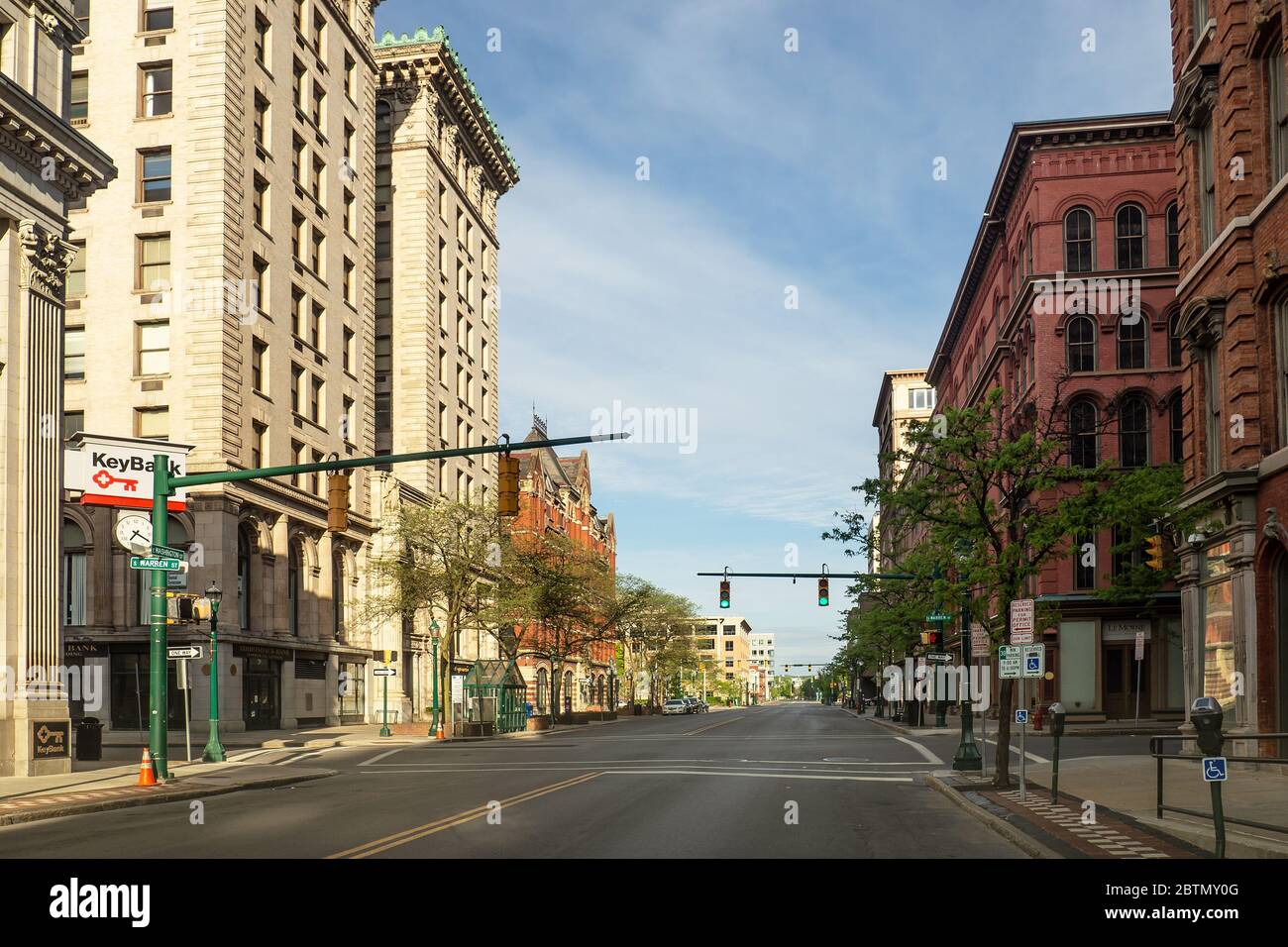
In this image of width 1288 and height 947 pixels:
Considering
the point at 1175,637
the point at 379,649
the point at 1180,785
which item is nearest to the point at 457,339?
the point at 379,649

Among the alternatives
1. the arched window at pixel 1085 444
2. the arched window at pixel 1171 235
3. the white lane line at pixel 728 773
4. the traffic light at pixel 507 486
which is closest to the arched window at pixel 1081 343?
the arched window at pixel 1085 444

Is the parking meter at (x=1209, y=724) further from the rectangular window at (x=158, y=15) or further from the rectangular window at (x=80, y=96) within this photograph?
the rectangular window at (x=80, y=96)

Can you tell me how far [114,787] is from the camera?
24.3 m

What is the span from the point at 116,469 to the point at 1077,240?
4100cm

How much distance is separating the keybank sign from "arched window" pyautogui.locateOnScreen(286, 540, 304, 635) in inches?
→ 1128

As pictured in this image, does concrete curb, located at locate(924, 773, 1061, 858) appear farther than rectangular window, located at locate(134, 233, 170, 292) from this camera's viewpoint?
No

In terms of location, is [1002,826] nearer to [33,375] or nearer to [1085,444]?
[33,375]

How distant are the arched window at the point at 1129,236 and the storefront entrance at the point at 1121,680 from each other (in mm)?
15914

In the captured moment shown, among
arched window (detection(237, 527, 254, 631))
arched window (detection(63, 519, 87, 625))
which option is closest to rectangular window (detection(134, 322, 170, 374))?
arched window (detection(63, 519, 87, 625))

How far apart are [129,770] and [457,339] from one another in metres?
54.6

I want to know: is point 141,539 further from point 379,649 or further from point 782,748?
point 379,649

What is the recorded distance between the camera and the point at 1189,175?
2944cm

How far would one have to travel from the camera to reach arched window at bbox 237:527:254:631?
51125mm

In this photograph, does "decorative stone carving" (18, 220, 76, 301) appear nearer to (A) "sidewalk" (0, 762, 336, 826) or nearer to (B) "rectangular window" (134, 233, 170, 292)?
(A) "sidewalk" (0, 762, 336, 826)
